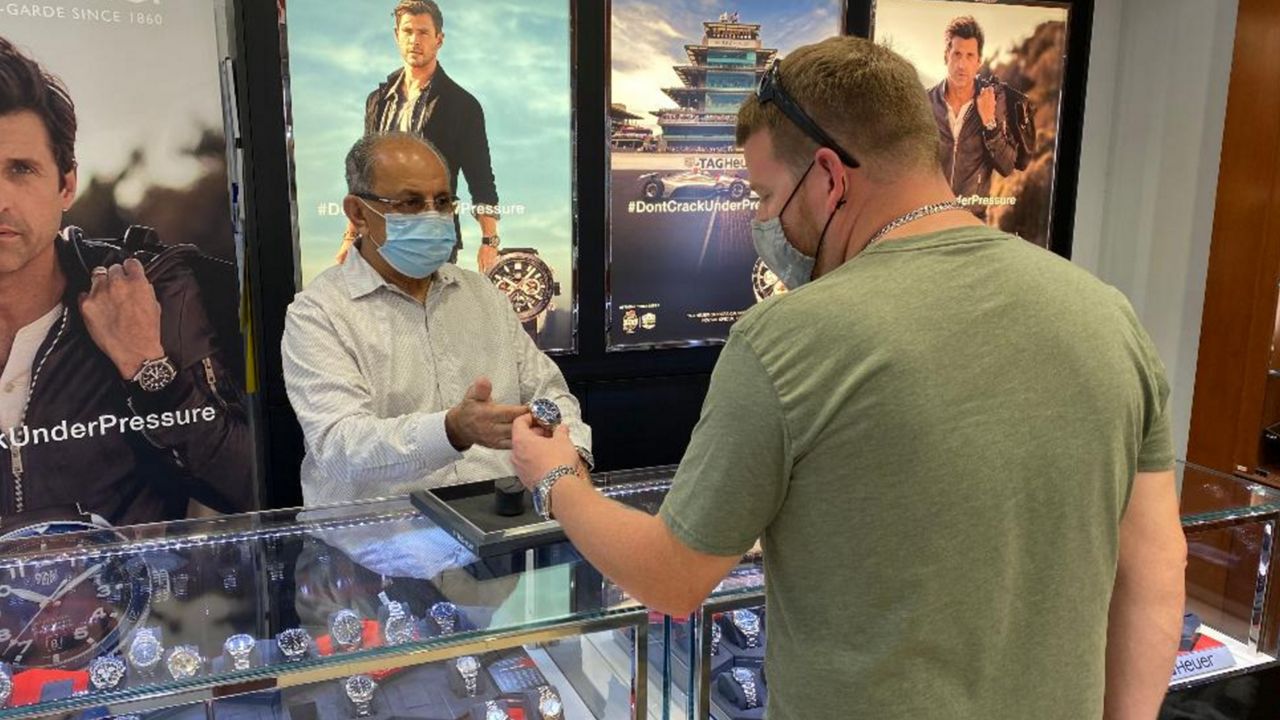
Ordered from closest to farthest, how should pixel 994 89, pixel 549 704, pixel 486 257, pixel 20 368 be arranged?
1. pixel 549 704
2. pixel 20 368
3. pixel 486 257
4. pixel 994 89

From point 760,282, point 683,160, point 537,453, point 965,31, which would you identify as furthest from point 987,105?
point 537,453

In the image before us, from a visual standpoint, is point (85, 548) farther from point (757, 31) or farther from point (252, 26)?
point (757, 31)

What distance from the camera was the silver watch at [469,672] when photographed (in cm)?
153

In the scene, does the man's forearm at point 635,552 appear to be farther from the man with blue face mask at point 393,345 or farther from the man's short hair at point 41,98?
the man's short hair at point 41,98

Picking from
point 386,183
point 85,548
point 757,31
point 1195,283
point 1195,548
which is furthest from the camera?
point 1195,283

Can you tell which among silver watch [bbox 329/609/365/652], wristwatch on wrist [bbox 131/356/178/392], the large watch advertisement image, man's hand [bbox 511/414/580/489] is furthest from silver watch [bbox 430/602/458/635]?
the large watch advertisement image

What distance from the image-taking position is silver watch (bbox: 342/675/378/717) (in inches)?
58.2

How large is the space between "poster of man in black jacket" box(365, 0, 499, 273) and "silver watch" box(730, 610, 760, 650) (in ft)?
7.01

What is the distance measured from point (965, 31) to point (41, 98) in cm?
359

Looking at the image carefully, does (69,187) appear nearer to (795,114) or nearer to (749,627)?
(749,627)

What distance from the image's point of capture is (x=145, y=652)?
4.40 ft

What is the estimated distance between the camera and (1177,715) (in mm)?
2076

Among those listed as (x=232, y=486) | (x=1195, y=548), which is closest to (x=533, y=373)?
(x=232, y=486)

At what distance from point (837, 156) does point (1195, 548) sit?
1470 millimetres
